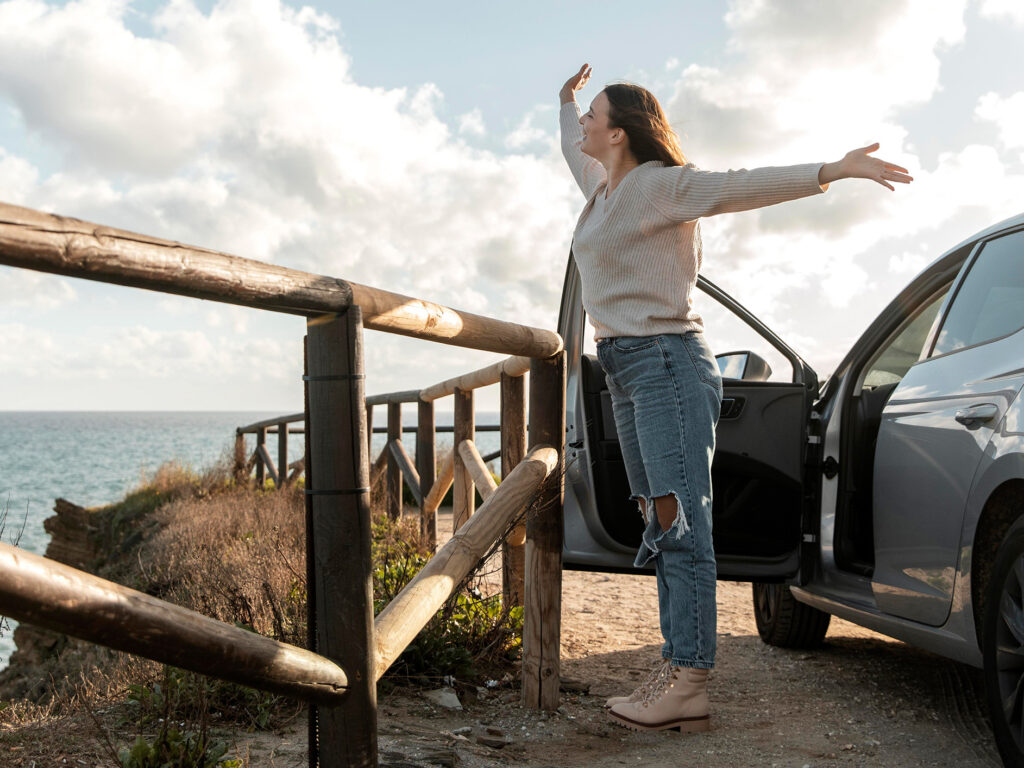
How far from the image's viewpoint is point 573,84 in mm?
3549

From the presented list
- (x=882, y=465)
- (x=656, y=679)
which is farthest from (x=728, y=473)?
(x=656, y=679)

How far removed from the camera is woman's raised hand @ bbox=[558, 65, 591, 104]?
353cm

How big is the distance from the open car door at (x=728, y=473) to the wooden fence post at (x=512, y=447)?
390 millimetres

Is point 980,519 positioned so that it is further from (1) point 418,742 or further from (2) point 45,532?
(2) point 45,532

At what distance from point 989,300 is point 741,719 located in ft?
5.44

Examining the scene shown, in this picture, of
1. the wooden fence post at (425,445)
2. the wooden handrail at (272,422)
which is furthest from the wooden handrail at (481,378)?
the wooden handrail at (272,422)

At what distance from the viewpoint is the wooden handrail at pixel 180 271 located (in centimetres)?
129

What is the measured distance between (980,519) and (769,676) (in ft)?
5.27

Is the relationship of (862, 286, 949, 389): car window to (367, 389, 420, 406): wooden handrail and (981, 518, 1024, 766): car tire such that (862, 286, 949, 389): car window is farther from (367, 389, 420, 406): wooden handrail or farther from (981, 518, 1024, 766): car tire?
(367, 389, 420, 406): wooden handrail

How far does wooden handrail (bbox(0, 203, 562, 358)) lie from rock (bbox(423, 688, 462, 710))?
154 centimetres

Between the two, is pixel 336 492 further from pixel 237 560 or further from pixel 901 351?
pixel 237 560

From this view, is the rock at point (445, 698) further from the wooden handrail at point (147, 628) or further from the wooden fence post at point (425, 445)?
the wooden fence post at point (425, 445)

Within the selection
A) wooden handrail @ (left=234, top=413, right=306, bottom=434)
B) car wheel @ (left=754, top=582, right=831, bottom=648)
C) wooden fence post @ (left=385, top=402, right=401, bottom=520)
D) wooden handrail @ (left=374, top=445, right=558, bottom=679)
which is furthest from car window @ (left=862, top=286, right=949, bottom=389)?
wooden handrail @ (left=234, top=413, right=306, bottom=434)

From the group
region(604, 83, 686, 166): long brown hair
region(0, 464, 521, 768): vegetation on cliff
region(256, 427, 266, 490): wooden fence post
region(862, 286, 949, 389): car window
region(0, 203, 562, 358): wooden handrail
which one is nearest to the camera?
region(0, 203, 562, 358): wooden handrail
